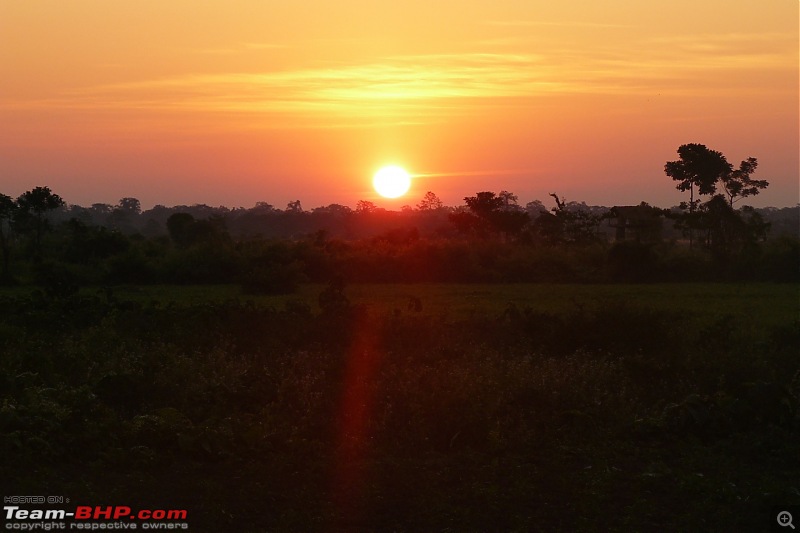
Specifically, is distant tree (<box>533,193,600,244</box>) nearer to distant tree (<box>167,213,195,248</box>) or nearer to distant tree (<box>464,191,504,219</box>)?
distant tree (<box>464,191,504,219</box>)

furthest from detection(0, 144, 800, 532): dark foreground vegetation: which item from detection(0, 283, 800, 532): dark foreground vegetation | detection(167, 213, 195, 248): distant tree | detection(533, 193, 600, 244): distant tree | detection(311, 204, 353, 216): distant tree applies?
Answer: detection(311, 204, 353, 216): distant tree

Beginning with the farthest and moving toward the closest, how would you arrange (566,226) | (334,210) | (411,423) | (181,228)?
(334,210)
(181,228)
(566,226)
(411,423)

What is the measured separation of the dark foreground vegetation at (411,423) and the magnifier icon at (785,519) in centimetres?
16

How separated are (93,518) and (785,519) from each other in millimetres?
5048

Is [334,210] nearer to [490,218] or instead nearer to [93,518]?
[490,218]

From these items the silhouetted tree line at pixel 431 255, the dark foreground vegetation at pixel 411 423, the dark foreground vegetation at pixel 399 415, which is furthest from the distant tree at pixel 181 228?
the dark foreground vegetation at pixel 411 423

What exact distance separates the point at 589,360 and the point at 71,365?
6.98 meters

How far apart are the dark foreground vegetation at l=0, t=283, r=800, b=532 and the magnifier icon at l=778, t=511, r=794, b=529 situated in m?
0.16

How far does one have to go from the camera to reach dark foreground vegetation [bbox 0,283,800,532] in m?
7.00

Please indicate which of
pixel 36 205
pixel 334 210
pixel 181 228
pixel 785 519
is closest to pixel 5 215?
pixel 36 205

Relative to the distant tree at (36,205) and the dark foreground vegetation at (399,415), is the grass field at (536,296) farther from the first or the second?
the distant tree at (36,205)

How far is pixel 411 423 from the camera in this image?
9148mm

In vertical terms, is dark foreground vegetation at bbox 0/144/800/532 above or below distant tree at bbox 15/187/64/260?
below

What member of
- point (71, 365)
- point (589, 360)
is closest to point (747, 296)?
point (589, 360)
